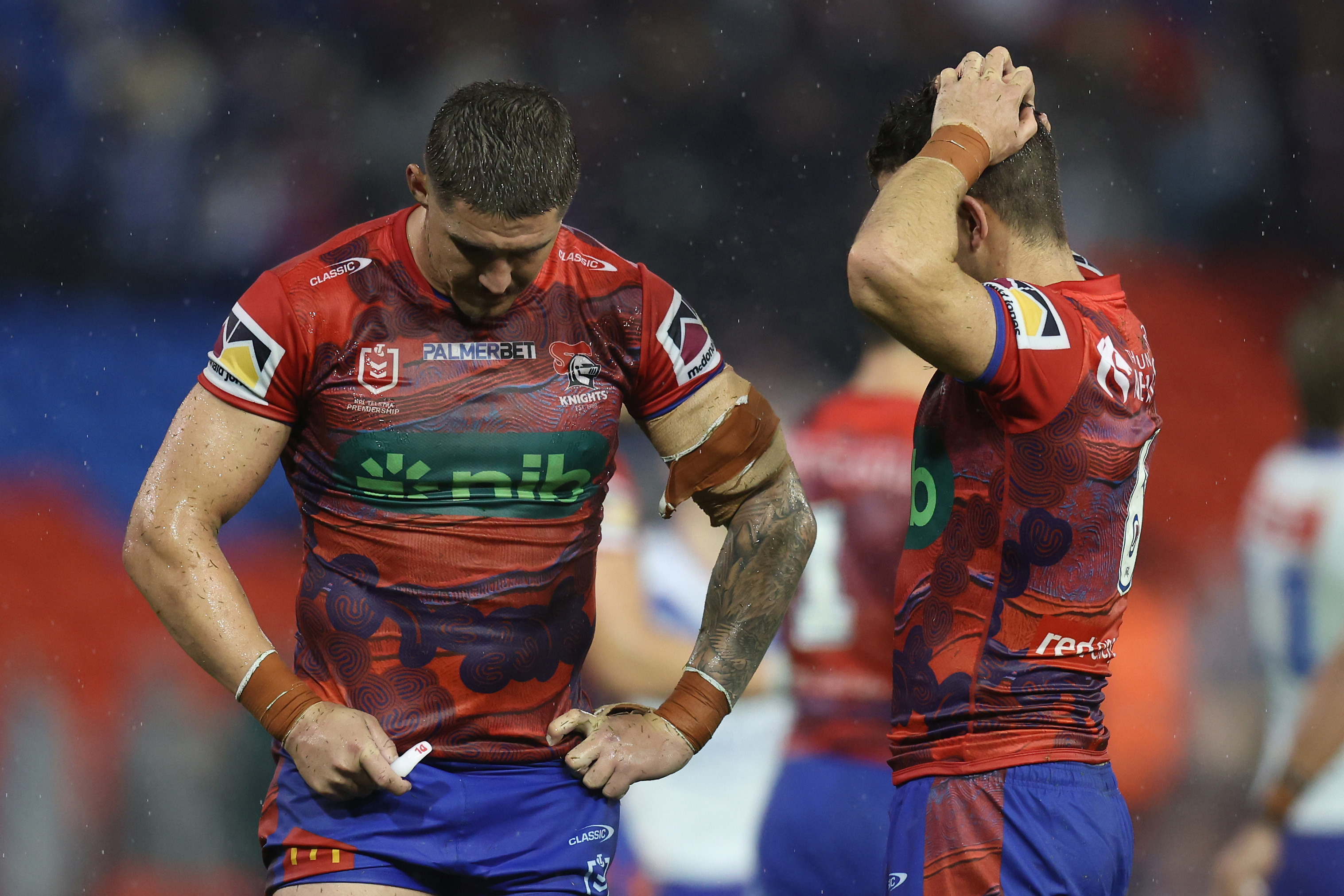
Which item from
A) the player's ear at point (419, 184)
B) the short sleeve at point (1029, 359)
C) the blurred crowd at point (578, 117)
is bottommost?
the short sleeve at point (1029, 359)

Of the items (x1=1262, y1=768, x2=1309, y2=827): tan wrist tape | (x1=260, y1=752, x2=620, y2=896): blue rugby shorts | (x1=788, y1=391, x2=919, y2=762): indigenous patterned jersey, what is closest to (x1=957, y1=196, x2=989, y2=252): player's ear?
(x1=260, y1=752, x2=620, y2=896): blue rugby shorts

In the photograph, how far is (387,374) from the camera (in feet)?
6.66

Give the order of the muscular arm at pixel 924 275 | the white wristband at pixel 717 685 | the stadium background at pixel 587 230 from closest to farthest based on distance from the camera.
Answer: the muscular arm at pixel 924 275
the white wristband at pixel 717 685
the stadium background at pixel 587 230

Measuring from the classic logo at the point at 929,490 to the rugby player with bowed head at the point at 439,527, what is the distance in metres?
0.38

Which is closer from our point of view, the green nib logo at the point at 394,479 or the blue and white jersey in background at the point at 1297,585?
the green nib logo at the point at 394,479

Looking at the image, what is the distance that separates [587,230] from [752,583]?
7.14ft

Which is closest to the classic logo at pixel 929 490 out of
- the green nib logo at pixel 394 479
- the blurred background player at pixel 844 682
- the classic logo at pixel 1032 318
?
the classic logo at pixel 1032 318

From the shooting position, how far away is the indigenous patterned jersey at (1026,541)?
1.86 m

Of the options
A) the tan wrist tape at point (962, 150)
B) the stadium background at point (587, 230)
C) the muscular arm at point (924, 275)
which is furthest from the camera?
the stadium background at point (587, 230)

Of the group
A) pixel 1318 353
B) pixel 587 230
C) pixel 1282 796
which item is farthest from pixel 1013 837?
pixel 1318 353

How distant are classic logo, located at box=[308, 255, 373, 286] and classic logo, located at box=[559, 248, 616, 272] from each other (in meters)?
0.31

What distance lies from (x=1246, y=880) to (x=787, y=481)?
118 inches

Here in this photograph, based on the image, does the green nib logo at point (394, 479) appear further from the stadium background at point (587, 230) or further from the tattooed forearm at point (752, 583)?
the stadium background at point (587, 230)

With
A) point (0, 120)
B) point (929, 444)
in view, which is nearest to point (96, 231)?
point (0, 120)
